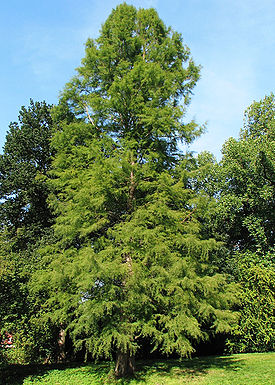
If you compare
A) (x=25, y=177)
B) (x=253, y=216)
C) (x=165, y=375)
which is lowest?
(x=165, y=375)

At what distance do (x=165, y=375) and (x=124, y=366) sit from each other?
1.32m

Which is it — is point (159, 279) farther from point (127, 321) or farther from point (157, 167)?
point (157, 167)

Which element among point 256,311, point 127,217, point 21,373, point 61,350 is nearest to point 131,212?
point 127,217

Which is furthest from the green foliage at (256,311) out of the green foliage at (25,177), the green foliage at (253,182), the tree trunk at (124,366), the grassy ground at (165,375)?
the green foliage at (25,177)

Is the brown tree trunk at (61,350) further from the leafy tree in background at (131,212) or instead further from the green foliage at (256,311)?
the green foliage at (256,311)

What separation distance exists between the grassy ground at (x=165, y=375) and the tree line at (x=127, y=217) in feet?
2.22

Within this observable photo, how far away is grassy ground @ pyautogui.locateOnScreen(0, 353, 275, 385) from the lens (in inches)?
308

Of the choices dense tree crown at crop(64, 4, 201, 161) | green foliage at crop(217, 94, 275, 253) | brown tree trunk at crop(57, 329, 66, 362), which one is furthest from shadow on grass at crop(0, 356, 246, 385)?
green foliage at crop(217, 94, 275, 253)

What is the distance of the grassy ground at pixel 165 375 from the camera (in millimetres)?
7828

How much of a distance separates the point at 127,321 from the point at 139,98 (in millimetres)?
7162

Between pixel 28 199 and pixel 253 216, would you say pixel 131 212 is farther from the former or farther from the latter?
pixel 253 216

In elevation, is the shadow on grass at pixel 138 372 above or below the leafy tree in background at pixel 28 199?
below

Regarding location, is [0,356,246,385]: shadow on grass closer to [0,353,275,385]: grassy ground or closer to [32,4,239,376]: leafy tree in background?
[0,353,275,385]: grassy ground

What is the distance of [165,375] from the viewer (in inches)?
342
